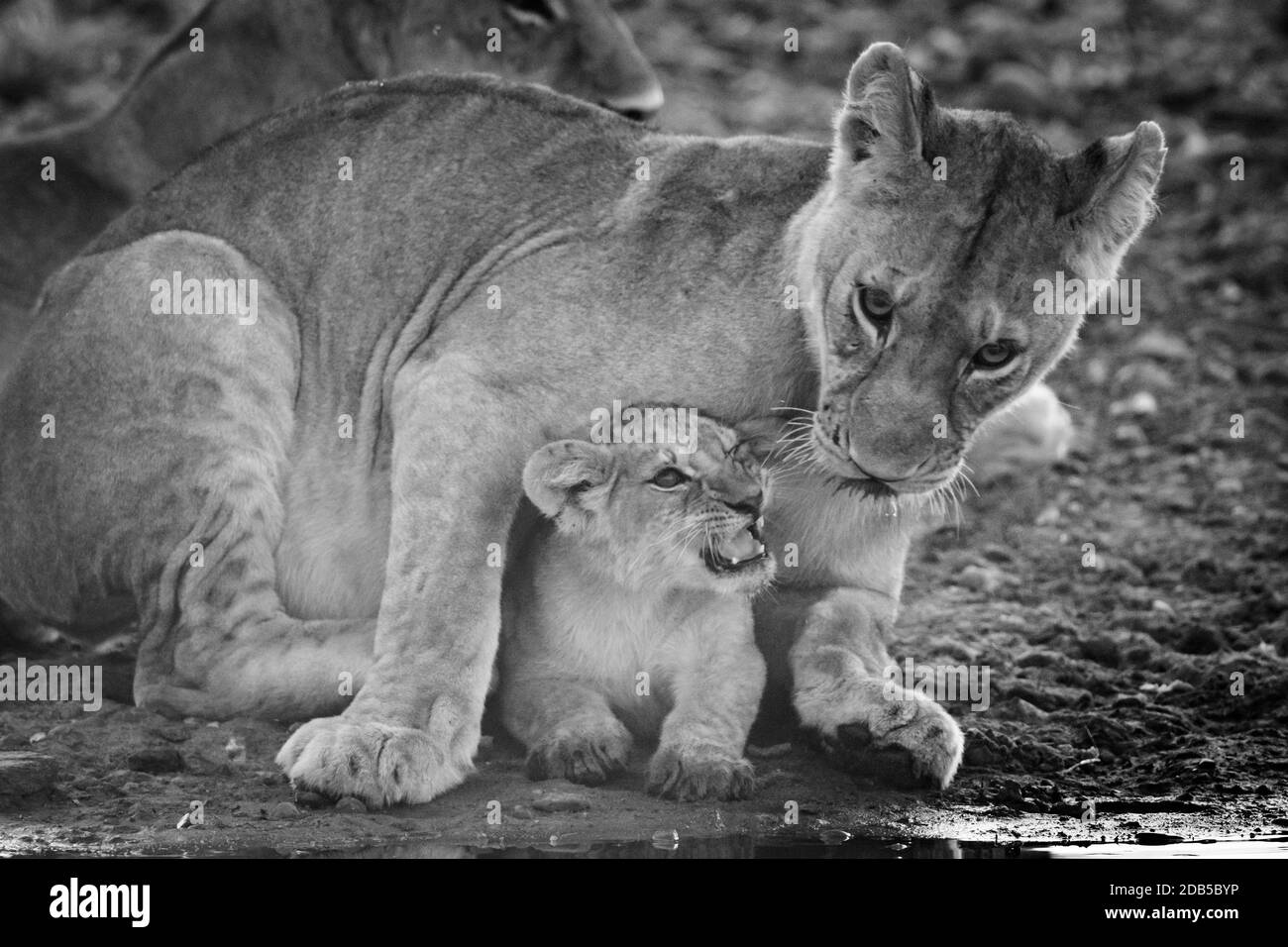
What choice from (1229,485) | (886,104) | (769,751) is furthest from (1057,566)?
(886,104)

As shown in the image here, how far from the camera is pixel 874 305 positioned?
18.0 ft

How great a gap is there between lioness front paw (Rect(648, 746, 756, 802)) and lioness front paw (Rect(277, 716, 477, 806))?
0.57 meters

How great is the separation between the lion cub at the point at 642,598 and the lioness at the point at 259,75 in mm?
3188

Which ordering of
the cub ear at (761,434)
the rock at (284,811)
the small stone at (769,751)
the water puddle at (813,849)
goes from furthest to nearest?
the cub ear at (761,434) < the small stone at (769,751) < the rock at (284,811) < the water puddle at (813,849)

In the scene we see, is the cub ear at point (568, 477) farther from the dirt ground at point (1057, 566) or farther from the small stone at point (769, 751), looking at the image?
the small stone at point (769, 751)

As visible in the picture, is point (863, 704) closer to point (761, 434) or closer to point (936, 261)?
point (761, 434)

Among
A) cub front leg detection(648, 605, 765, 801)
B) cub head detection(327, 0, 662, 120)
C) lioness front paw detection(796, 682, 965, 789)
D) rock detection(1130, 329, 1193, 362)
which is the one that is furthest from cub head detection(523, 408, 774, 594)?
rock detection(1130, 329, 1193, 362)

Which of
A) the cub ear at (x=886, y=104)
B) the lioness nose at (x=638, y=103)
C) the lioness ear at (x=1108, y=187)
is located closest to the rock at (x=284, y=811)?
the cub ear at (x=886, y=104)

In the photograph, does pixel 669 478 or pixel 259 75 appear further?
pixel 259 75

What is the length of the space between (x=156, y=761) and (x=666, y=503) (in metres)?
1.68

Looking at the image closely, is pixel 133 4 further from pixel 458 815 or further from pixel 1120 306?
pixel 458 815

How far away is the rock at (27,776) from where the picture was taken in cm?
534

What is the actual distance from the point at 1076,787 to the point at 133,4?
10322 mm
